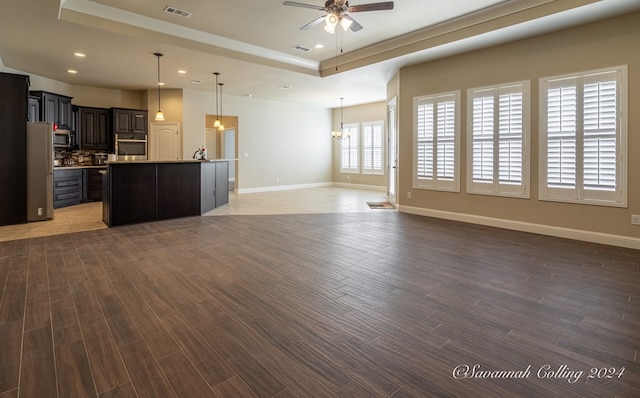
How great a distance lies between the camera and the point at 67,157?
8.80 metres

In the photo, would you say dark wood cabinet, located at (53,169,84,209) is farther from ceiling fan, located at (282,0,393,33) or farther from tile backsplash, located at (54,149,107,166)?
ceiling fan, located at (282,0,393,33)

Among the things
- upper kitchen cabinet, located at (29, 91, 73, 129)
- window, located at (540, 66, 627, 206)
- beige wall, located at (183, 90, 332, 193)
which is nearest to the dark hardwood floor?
window, located at (540, 66, 627, 206)

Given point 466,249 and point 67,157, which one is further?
point 67,157

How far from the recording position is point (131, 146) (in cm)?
945

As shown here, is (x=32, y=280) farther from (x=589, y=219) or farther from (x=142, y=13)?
(x=589, y=219)

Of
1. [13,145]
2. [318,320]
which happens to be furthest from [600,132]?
[13,145]

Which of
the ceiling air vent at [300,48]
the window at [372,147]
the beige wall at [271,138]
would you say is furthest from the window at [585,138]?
the beige wall at [271,138]

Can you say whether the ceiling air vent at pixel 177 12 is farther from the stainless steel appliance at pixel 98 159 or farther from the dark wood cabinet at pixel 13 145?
the stainless steel appliance at pixel 98 159

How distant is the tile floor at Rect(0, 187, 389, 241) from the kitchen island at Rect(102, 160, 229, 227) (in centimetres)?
37

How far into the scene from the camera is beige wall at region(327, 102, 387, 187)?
38.0ft

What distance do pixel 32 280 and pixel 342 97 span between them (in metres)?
9.10

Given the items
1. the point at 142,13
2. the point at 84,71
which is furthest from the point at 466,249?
the point at 84,71

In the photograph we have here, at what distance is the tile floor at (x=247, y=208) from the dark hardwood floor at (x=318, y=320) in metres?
1.20

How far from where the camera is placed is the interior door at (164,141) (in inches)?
377
